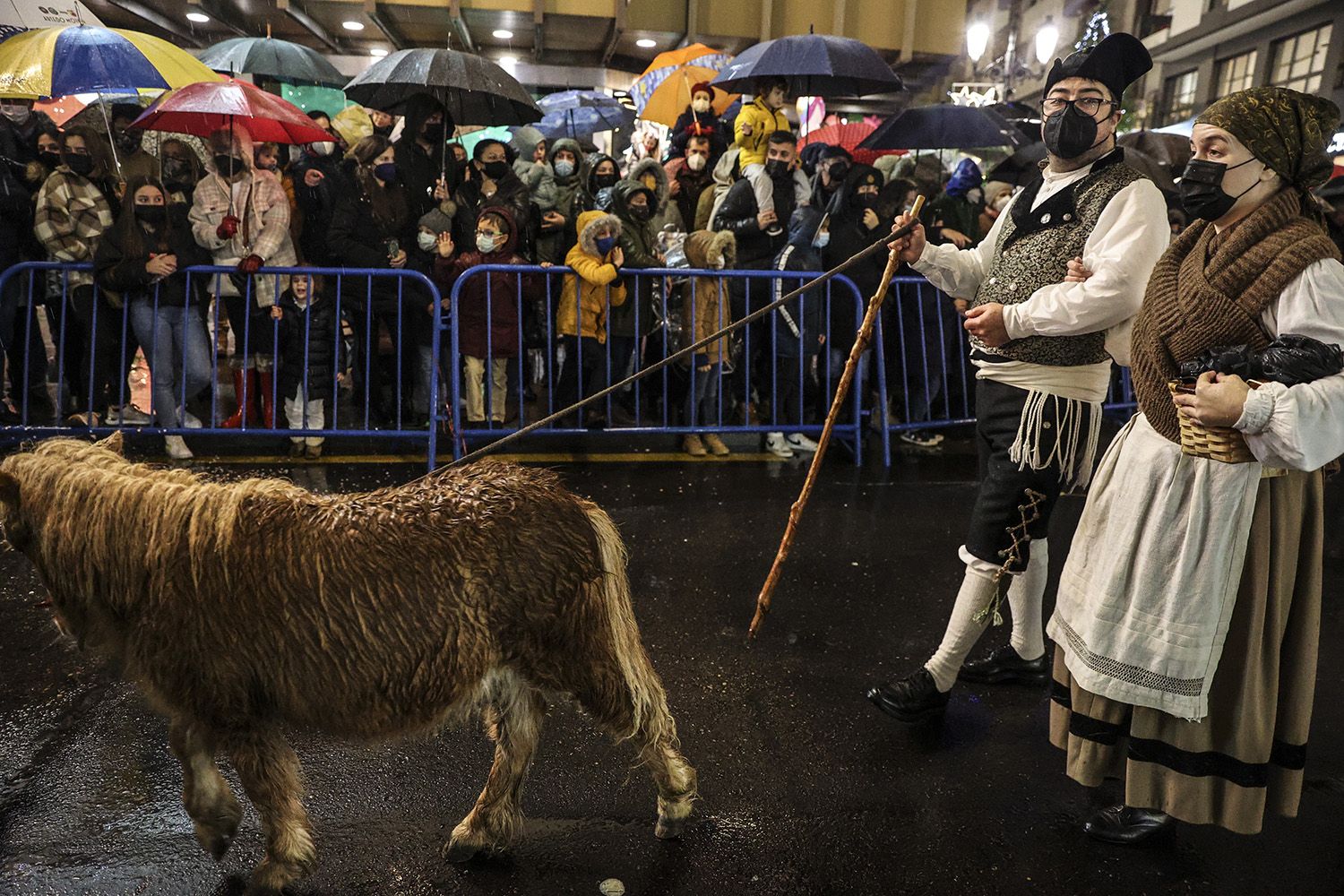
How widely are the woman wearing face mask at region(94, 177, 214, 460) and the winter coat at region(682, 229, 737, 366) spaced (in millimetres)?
3463

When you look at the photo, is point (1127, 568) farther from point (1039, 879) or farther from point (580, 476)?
point (580, 476)

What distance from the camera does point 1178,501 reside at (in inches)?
101

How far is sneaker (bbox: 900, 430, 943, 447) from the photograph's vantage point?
7492 millimetres

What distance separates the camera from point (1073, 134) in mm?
3061

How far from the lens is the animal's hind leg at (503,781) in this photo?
8.63 ft

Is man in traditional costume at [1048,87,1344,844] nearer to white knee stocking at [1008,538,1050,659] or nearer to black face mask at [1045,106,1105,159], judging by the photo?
black face mask at [1045,106,1105,159]

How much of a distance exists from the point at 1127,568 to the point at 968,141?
6169 millimetres

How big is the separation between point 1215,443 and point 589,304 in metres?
4.93

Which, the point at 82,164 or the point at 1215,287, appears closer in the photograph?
the point at 1215,287

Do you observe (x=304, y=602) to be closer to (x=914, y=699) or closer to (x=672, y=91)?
(x=914, y=699)

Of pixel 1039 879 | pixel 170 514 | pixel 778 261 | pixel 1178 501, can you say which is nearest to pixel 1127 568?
pixel 1178 501

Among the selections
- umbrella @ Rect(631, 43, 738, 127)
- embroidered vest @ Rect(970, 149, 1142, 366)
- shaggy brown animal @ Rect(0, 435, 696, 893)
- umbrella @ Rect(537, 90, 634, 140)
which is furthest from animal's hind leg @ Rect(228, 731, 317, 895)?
umbrella @ Rect(537, 90, 634, 140)

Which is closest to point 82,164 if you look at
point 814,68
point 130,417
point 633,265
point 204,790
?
point 130,417

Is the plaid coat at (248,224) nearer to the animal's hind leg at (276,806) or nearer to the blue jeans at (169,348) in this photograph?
the blue jeans at (169,348)
